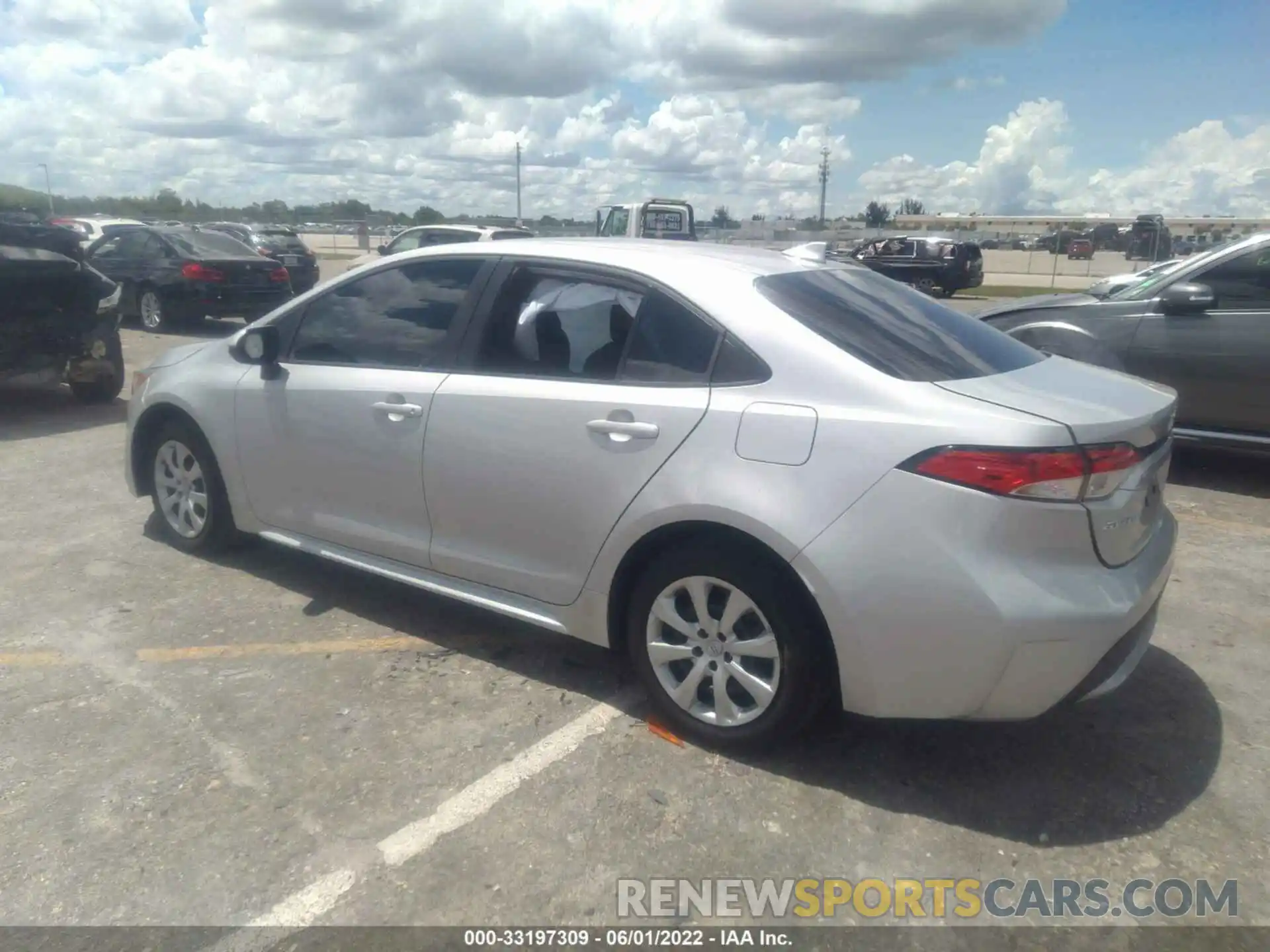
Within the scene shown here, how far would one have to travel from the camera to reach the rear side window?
10.3 ft

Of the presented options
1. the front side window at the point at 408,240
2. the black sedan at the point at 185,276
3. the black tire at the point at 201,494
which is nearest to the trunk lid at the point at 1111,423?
the black tire at the point at 201,494

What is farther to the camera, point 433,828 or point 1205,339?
point 1205,339

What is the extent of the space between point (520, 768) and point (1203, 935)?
195cm

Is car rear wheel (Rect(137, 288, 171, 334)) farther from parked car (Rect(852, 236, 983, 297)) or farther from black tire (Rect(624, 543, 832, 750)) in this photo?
parked car (Rect(852, 236, 983, 297))

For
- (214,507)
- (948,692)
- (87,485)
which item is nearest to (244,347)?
(214,507)

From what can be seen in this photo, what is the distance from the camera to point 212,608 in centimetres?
449

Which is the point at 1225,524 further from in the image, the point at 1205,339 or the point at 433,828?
the point at 433,828

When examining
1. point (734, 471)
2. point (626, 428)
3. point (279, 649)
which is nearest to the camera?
point (734, 471)

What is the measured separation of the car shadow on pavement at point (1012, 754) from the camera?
9.90 ft

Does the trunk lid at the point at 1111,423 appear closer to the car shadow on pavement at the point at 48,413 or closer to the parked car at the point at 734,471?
the parked car at the point at 734,471

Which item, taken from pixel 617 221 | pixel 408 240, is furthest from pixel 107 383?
pixel 617 221

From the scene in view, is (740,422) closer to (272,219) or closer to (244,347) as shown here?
(244,347)

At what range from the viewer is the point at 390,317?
416cm

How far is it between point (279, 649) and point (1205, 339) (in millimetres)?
5923
